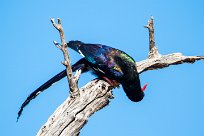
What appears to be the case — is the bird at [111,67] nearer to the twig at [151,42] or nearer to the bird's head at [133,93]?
the bird's head at [133,93]

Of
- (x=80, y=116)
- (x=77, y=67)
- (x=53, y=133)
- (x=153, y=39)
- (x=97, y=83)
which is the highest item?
(x=153, y=39)

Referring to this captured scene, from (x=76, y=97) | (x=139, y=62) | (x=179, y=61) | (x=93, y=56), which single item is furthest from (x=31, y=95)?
(x=179, y=61)

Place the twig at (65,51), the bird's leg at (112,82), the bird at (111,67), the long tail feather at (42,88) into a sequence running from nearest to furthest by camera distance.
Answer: the twig at (65,51) → the long tail feather at (42,88) → the bird's leg at (112,82) → the bird at (111,67)

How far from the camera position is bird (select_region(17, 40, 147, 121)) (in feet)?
20.2

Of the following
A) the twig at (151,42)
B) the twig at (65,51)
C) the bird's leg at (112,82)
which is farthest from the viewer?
the twig at (151,42)

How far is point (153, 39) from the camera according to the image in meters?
6.68

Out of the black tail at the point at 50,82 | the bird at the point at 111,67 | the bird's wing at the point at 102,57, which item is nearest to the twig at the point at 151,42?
the bird at the point at 111,67

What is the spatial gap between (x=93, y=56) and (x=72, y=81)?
1442 millimetres

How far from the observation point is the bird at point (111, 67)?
6.16 metres

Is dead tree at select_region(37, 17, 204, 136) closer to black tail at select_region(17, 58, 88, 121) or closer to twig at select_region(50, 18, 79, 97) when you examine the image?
twig at select_region(50, 18, 79, 97)

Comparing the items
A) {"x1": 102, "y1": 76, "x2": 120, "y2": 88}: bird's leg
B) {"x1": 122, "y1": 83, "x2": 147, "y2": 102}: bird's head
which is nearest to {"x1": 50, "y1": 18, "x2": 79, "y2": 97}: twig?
{"x1": 102, "y1": 76, "x2": 120, "y2": 88}: bird's leg

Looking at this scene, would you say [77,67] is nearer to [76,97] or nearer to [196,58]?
[76,97]

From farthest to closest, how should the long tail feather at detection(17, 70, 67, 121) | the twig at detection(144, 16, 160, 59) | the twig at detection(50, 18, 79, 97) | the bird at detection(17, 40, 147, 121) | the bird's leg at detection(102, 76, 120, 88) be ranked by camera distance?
the twig at detection(144, 16, 160, 59), the bird at detection(17, 40, 147, 121), the bird's leg at detection(102, 76, 120, 88), the long tail feather at detection(17, 70, 67, 121), the twig at detection(50, 18, 79, 97)

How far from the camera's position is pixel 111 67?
623 centimetres
